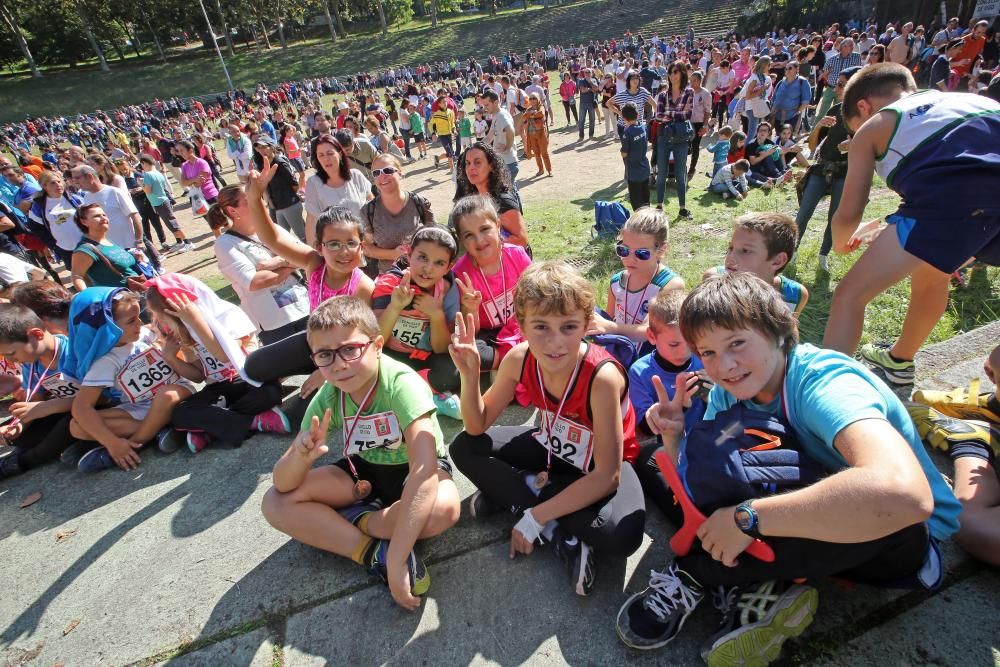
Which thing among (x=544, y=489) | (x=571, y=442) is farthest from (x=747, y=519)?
(x=544, y=489)

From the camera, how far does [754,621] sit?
1.67 meters

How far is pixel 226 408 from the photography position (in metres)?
3.55

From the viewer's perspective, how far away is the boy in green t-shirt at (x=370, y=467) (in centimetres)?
211

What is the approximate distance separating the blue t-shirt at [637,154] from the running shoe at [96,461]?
6.67 metres

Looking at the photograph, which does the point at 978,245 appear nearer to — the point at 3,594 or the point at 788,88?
the point at 3,594

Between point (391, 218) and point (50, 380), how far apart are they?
3026 millimetres

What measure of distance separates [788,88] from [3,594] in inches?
487

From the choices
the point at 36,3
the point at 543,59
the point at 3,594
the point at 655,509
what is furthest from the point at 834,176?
the point at 36,3

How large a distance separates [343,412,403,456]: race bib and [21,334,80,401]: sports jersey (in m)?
2.65

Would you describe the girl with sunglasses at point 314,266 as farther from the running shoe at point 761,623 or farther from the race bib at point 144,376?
the running shoe at point 761,623

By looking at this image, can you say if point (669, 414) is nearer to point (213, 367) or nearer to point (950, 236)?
point (950, 236)

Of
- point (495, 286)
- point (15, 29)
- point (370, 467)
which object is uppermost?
point (15, 29)

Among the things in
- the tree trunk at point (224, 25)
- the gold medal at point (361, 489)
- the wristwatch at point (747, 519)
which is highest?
the tree trunk at point (224, 25)

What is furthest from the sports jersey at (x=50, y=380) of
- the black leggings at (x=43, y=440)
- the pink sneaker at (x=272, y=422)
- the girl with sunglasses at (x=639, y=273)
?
the girl with sunglasses at (x=639, y=273)
